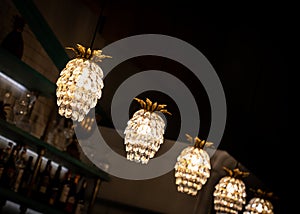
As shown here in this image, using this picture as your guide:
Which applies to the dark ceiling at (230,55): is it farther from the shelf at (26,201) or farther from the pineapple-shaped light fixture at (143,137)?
the pineapple-shaped light fixture at (143,137)

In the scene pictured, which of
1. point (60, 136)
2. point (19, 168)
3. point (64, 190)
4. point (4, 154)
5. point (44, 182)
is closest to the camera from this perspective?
point (4, 154)

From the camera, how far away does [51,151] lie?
4.48m

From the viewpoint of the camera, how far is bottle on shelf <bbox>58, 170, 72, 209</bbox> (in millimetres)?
5077

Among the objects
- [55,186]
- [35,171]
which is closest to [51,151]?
[35,171]

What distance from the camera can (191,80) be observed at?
4.76 m

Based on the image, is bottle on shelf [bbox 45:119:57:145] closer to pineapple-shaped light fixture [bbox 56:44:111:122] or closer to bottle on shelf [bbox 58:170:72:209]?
bottle on shelf [bbox 58:170:72:209]

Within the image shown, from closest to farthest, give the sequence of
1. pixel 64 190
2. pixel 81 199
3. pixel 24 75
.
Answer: pixel 24 75
pixel 64 190
pixel 81 199

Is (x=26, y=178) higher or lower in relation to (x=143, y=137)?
lower

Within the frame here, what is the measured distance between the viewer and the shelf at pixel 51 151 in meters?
3.92

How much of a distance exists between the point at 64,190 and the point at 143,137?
1.98 m

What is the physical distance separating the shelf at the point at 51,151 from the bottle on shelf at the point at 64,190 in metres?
0.07

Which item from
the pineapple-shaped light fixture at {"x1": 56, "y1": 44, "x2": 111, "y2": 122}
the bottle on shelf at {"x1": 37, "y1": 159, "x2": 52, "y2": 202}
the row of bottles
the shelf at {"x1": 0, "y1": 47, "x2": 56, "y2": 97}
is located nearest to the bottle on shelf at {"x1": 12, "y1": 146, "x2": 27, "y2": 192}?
the row of bottles

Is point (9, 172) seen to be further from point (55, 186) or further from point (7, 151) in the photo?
point (55, 186)

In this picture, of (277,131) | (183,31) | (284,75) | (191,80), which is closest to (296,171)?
(277,131)
